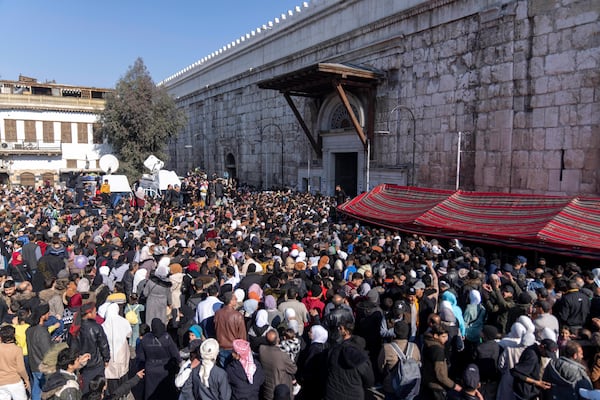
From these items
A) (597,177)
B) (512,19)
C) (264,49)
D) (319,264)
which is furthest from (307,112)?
(319,264)

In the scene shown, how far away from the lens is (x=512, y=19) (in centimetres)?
1141

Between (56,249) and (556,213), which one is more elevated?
(556,213)

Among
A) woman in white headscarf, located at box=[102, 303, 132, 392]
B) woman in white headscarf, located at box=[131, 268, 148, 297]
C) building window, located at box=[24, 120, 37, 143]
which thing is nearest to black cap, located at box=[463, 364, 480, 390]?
woman in white headscarf, located at box=[102, 303, 132, 392]

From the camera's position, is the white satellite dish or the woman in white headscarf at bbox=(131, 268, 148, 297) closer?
the woman in white headscarf at bbox=(131, 268, 148, 297)

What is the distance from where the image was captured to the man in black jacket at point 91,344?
4.29 meters

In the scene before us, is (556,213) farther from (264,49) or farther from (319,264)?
(264,49)

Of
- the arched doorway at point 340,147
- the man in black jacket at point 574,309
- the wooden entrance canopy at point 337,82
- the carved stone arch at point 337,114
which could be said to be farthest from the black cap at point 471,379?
the carved stone arch at point 337,114

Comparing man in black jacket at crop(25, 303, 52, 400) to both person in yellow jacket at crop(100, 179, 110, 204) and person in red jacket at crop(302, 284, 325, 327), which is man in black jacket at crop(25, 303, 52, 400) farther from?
person in yellow jacket at crop(100, 179, 110, 204)

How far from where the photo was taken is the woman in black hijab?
421 cm

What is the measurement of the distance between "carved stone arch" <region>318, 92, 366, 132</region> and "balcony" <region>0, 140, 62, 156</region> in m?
21.7

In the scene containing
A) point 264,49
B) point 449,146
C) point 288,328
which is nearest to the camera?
point 288,328

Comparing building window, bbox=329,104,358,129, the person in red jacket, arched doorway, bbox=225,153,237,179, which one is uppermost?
building window, bbox=329,104,358,129

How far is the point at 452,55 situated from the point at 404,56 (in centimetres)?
199

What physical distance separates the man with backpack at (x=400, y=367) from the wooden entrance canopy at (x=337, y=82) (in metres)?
11.2
